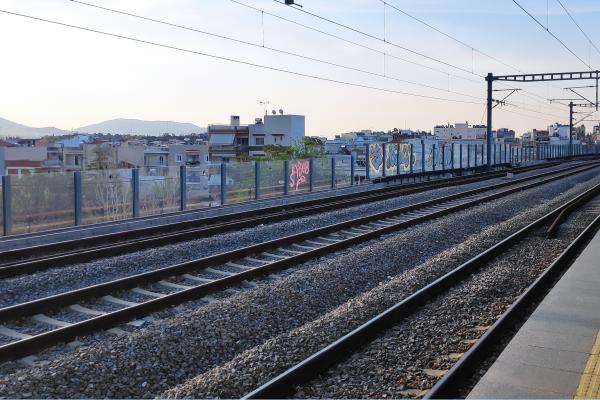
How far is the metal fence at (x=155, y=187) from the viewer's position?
17.4m

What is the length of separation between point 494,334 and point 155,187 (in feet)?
48.6

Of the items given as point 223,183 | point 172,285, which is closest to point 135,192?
point 223,183

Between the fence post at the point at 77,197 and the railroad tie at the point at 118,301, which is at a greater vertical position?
the fence post at the point at 77,197

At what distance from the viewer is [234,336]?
8586mm

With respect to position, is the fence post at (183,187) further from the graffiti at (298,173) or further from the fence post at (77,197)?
the graffiti at (298,173)

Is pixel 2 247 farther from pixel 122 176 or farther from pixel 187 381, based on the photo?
pixel 187 381

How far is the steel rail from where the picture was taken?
6730mm

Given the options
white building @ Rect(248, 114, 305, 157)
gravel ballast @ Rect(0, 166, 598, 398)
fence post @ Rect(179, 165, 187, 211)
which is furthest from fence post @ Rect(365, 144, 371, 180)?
white building @ Rect(248, 114, 305, 157)

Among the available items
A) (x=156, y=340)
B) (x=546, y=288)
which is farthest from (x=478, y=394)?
(x=546, y=288)

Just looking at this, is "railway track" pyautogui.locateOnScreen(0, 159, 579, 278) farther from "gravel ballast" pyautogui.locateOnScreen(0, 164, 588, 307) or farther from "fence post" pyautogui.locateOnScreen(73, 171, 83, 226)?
"fence post" pyautogui.locateOnScreen(73, 171, 83, 226)

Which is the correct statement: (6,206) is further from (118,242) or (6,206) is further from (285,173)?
(285,173)

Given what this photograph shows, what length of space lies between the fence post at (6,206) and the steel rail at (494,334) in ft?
39.8

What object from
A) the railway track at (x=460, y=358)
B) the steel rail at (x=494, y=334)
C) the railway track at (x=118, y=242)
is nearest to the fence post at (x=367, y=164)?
the railway track at (x=118, y=242)

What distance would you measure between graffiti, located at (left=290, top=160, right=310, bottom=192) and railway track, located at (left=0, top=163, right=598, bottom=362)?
1152 centimetres
